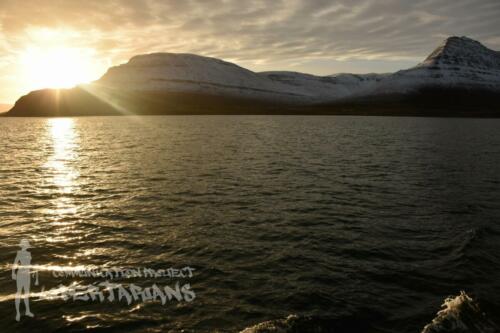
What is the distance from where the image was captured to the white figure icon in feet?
47.5

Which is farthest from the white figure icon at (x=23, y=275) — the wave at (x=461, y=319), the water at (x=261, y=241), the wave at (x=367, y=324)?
the wave at (x=461, y=319)

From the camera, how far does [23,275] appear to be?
55.2 ft

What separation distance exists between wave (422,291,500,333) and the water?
424 millimetres

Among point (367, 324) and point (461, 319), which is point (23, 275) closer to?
point (367, 324)

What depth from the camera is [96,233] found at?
73.2 feet

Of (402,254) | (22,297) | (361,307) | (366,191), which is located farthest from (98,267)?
(366,191)

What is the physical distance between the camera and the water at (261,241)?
46.0ft

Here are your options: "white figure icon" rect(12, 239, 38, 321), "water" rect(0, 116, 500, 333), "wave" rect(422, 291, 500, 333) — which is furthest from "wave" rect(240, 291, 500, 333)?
"white figure icon" rect(12, 239, 38, 321)

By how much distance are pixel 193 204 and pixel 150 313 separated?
1554 centimetres

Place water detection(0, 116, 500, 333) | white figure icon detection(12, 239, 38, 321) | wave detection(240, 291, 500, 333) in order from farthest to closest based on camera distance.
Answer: white figure icon detection(12, 239, 38, 321), water detection(0, 116, 500, 333), wave detection(240, 291, 500, 333)

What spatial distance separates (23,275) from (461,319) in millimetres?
18152

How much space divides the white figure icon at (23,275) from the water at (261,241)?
0.28 metres

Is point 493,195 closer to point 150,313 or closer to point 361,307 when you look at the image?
point 361,307

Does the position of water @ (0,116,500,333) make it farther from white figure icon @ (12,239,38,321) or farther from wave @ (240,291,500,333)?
white figure icon @ (12,239,38,321)
